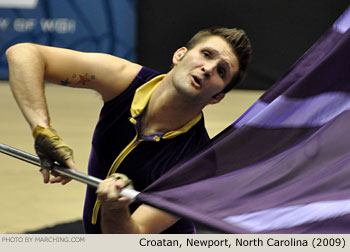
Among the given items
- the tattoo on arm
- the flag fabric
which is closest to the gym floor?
the tattoo on arm

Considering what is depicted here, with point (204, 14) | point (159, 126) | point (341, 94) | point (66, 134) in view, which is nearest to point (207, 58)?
point (159, 126)

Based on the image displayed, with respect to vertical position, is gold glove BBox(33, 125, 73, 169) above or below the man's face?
below

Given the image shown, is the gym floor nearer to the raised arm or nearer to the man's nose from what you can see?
the raised arm

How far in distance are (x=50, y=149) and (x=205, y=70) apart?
494 millimetres

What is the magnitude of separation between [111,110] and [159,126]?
16 centimetres

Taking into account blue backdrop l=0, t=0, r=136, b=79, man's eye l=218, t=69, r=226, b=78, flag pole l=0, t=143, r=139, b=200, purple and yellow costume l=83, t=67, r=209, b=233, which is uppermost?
blue backdrop l=0, t=0, r=136, b=79

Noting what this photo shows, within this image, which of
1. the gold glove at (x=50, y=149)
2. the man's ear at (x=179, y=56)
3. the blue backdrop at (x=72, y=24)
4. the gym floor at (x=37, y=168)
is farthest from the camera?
the blue backdrop at (x=72, y=24)

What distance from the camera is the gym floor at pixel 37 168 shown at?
3.21 metres

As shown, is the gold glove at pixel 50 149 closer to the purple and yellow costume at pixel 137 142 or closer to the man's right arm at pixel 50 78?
the man's right arm at pixel 50 78

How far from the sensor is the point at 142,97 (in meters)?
1.94

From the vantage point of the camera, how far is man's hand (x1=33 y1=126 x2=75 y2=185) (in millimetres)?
1663

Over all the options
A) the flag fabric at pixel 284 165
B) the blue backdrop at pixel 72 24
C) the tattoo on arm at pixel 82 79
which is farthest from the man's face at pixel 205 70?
the blue backdrop at pixel 72 24

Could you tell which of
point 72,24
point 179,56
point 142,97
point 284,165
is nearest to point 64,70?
point 142,97

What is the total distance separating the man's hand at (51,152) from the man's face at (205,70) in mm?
384
